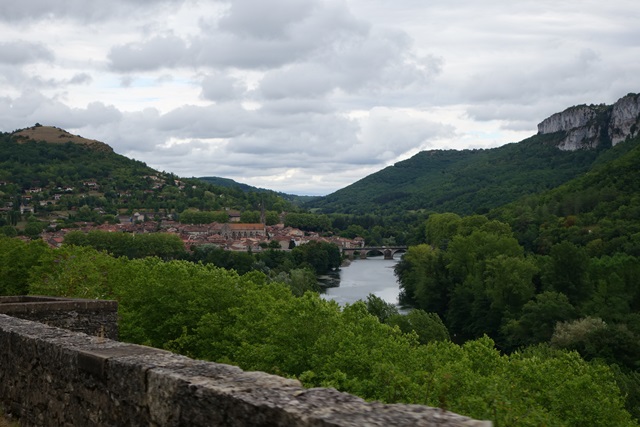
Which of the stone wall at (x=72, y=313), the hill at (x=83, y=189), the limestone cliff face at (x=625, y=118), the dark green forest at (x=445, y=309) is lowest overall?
the dark green forest at (x=445, y=309)

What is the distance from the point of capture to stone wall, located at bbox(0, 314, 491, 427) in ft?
11.0

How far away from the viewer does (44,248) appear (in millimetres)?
31703

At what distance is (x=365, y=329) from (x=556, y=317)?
906 inches

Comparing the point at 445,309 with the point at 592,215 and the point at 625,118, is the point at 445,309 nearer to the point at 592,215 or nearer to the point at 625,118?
the point at 592,215

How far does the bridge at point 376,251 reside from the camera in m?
116

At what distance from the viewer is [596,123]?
156 metres

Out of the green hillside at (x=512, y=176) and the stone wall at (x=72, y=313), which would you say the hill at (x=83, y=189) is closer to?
the green hillside at (x=512, y=176)

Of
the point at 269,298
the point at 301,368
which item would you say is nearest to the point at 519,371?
the point at 301,368

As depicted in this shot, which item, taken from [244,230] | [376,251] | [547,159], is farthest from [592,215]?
[547,159]

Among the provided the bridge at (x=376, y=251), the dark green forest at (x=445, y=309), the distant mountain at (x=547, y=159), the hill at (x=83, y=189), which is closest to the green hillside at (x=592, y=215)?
the dark green forest at (x=445, y=309)

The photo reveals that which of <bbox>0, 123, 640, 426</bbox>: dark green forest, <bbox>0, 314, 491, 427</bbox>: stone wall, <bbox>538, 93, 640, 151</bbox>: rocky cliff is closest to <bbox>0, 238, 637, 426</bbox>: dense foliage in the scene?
<bbox>0, 123, 640, 426</bbox>: dark green forest

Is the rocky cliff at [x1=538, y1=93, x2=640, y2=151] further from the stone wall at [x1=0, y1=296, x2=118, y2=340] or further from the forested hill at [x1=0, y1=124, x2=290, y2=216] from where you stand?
the stone wall at [x1=0, y1=296, x2=118, y2=340]

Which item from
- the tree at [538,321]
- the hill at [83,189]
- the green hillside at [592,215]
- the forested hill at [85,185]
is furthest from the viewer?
the forested hill at [85,185]

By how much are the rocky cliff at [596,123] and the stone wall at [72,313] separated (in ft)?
463
